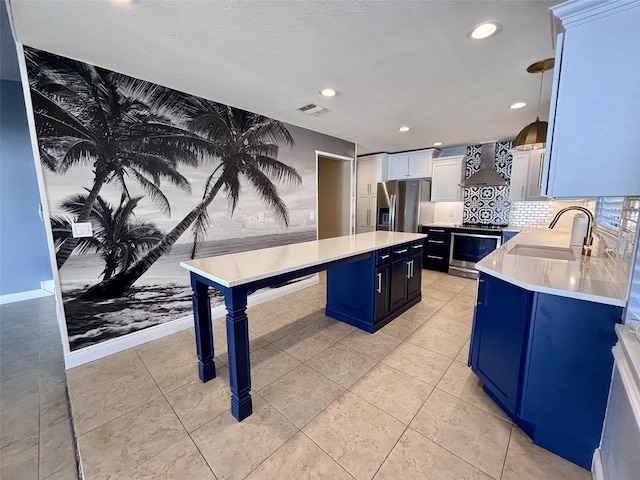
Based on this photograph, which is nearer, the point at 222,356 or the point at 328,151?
the point at 222,356

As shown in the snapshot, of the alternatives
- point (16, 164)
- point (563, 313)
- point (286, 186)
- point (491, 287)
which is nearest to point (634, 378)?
point (563, 313)

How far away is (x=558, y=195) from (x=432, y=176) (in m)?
4.24

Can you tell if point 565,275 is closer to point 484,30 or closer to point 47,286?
point 484,30

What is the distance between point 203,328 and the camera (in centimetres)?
194

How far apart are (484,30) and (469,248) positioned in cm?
351

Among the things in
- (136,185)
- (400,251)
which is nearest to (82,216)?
(136,185)

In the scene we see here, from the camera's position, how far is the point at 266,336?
8.59 ft

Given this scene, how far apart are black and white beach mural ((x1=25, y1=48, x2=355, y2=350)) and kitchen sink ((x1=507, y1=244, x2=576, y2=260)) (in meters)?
2.85

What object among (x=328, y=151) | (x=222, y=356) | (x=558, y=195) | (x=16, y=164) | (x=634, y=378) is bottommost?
(x=222, y=356)

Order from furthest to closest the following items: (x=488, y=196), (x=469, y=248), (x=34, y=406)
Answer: (x=488, y=196) < (x=469, y=248) < (x=34, y=406)

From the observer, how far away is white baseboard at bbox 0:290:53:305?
3471mm

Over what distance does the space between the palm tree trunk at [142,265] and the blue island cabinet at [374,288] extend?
62.6 inches

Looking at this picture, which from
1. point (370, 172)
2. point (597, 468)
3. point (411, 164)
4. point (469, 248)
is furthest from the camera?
point (370, 172)

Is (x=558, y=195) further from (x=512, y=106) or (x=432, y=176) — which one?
(x=432, y=176)
